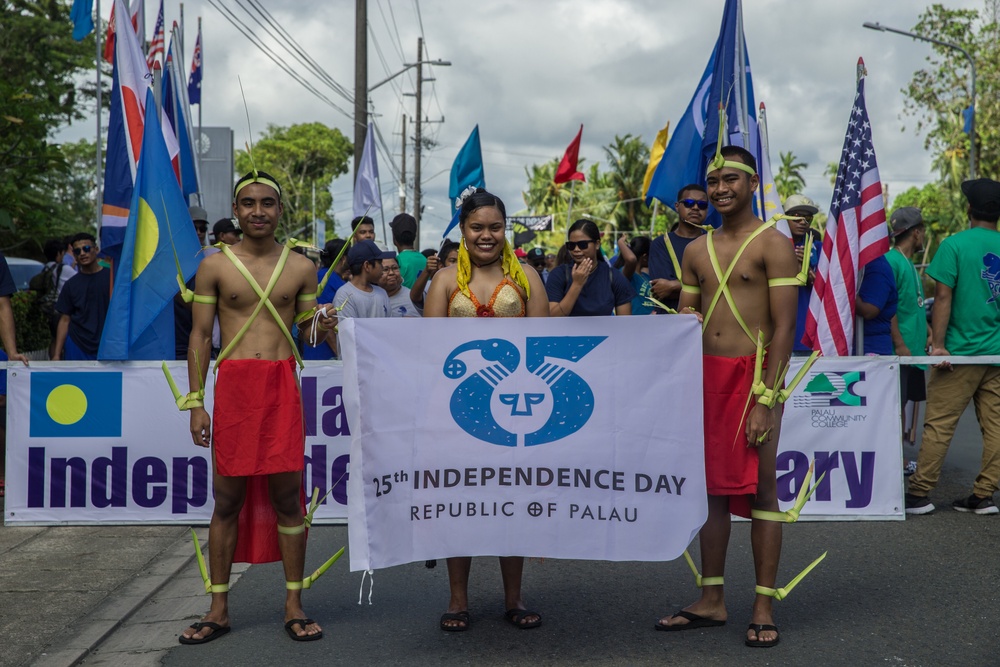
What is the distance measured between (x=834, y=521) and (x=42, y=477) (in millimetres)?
5361

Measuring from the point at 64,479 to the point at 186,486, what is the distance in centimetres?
80

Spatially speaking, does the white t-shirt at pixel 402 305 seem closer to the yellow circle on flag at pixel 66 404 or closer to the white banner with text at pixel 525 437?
the yellow circle on flag at pixel 66 404

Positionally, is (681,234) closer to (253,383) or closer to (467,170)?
(253,383)

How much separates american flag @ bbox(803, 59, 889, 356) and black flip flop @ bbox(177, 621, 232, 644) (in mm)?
4796

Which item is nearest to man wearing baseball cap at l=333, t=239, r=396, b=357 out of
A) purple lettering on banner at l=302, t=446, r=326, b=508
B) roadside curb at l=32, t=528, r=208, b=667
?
purple lettering on banner at l=302, t=446, r=326, b=508

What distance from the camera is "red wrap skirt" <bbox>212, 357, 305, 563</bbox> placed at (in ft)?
15.9

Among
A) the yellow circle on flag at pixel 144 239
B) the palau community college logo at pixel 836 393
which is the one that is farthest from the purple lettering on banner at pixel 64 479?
the palau community college logo at pixel 836 393

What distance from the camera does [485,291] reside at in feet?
16.4

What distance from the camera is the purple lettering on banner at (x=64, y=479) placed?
733 cm

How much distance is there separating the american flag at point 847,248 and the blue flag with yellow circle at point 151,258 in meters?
4.47

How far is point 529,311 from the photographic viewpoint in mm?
5031

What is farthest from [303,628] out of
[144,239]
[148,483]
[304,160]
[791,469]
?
[304,160]

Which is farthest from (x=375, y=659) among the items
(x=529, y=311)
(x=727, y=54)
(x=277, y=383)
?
(x=727, y=54)

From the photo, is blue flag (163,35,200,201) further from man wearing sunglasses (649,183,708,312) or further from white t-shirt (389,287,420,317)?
man wearing sunglasses (649,183,708,312)
